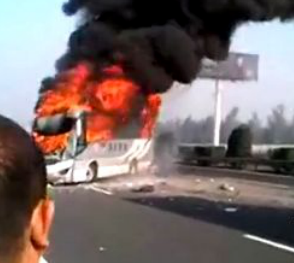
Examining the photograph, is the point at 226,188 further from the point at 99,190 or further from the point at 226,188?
the point at 99,190

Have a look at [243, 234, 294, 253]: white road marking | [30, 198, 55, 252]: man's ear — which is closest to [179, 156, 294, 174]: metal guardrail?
[243, 234, 294, 253]: white road marking

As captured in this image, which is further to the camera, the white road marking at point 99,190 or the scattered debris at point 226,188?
the scattered debris at point 226,188

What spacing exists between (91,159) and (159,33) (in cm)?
365

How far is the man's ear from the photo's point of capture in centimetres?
130

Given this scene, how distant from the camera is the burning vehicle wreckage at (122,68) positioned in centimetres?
2103

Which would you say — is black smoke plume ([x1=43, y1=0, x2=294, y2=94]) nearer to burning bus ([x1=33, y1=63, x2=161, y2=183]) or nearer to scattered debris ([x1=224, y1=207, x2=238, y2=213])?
burning bus ([x1=33, y1=63, x2=161, y2=183])

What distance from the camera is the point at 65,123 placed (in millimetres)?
23688

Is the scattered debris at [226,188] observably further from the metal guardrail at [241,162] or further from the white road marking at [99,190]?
the metal guardrail at [241,162]

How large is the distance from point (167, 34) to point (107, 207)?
15.8 feet

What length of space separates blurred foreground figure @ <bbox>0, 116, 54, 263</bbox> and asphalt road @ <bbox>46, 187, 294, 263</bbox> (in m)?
9.04

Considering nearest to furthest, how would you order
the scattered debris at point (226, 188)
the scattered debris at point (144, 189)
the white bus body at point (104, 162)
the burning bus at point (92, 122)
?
the white bus body at point (104, 162) → the burning bus at point (92, 122) → the scattered debris at point (144, 189) → the scattered debris at point (226, 188)

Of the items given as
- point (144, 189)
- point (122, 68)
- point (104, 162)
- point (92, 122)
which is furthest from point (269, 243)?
point (92, 122)

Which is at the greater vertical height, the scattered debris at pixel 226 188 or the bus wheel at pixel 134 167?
the bus wheel at pixel 134 167

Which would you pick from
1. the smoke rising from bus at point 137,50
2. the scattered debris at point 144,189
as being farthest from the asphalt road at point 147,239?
the smoke rising from bus at point 137,50
